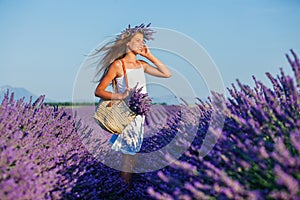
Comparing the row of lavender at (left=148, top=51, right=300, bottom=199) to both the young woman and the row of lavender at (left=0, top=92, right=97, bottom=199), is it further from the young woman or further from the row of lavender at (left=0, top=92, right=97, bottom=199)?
the young woman

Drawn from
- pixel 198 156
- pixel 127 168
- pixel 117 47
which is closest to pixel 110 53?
pixel 117 47

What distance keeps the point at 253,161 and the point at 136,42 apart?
6.72ft

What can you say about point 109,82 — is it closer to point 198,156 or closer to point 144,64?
point 144,64

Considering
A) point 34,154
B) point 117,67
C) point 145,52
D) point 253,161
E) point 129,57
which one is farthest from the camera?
point 145,52

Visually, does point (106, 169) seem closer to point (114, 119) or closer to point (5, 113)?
point (114, 119)

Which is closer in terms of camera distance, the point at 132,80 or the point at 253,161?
the point at 253,161

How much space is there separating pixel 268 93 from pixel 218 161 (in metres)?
0.52

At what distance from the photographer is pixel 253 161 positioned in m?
2.02

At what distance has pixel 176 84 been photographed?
3977 mm

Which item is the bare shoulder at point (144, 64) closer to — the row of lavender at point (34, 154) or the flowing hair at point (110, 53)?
the flowing hair at point (110, 53)

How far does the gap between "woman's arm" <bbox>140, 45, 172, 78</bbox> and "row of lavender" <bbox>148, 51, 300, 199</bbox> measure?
4.95 feet

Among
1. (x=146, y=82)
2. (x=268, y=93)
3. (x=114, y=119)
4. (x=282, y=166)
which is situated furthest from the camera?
(x=146, y=82)

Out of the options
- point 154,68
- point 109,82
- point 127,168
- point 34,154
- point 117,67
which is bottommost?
point 34,154

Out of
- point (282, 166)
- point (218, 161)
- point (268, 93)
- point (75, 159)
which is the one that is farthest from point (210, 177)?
point (75, 159)
